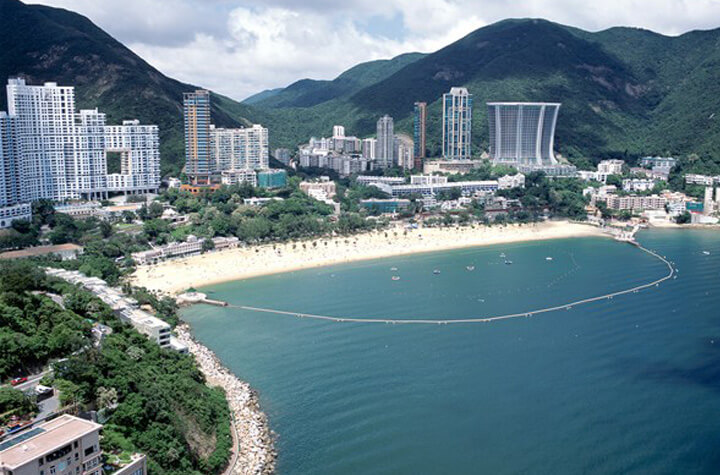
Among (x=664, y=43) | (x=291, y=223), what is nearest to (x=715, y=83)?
(x=664, y=43)

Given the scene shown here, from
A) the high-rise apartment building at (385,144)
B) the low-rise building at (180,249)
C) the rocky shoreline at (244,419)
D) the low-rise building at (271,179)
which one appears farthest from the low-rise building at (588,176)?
the rocky shoreline at (244,419)

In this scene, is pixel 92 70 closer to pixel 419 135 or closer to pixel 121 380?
pixel 419 135

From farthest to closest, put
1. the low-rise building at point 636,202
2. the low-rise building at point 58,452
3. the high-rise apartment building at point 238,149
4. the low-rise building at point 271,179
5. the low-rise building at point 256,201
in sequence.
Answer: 1. the low-rise building at point 636,202
2. the low-rise building at point 271,179
3. the high-rise apartment building at point 238,149
4. the low-rise building at point 256,201
5. the low-rise building at point 58,452

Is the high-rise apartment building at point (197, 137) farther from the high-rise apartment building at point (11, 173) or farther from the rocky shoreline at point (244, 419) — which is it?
the rocky shoreline at point (244, 419)

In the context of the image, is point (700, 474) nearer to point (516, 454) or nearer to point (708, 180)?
point (516, 454)

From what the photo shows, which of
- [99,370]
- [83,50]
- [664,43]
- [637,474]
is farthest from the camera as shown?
[664,43]

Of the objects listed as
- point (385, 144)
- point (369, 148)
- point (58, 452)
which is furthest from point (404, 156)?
point (58, 452)

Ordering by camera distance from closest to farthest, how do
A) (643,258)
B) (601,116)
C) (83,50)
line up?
1. (643,258)
2. (83,50)
3. (601,116)
